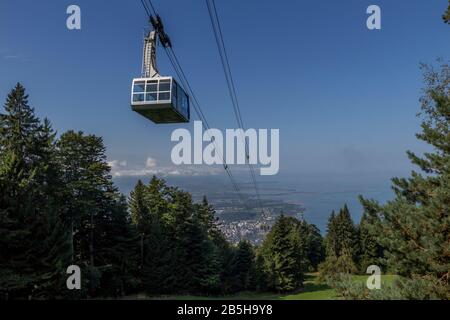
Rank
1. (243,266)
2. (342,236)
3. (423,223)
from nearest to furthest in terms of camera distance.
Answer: (423,223) → (243,266) → (342,236)

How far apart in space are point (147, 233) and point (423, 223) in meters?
→ 42.6

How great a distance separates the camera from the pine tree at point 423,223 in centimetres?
1275

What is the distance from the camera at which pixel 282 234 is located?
65375mm

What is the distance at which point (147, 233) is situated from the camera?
5159cm

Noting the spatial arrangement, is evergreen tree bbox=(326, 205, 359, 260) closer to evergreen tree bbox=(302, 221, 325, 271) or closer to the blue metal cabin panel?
evergreen tree bbox=(302, 221, 325, 271)

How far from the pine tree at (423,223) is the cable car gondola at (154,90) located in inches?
476

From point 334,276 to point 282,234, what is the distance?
174 feet

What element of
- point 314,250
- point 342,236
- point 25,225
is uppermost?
point 25,225

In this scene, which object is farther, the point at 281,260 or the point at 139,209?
the point at 281,260

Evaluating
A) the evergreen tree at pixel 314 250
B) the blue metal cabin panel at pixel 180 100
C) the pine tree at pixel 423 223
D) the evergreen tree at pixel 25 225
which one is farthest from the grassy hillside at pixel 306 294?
the pine tree at pixel 423 223

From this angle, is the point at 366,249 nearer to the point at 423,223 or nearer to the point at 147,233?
the point at 147,233

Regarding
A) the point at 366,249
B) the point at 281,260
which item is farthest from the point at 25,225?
the point at 366,249

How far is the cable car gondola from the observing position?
21.5 m
